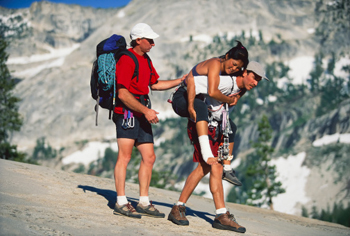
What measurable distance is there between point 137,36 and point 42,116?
612 feet

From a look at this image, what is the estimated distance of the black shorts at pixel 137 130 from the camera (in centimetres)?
675

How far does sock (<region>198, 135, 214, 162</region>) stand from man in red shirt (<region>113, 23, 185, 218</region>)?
27.1 inches

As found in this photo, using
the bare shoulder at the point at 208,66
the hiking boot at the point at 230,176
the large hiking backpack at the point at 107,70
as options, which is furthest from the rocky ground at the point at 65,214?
the bare shoulder at the point at 208,66

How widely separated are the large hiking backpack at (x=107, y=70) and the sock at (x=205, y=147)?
1332 millimetres

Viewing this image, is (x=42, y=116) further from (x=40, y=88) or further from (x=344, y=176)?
(x=344, y=176)

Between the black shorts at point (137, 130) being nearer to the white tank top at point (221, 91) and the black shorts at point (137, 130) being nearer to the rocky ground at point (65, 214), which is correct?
the white tank top at point (221, 91)

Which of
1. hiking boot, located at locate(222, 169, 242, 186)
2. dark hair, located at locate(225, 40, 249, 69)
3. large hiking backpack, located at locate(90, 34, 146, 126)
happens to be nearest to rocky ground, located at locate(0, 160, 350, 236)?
hiking boot, located at locate(222, 169, 242, 186)

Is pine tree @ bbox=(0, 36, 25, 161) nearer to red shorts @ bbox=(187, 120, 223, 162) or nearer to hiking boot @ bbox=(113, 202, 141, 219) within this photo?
hiking boot @ bbox=(113, 202, 141, 219)

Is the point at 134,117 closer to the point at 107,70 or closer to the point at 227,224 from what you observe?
the point at 107,70

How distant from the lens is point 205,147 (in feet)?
21.5

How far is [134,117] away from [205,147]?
3.70 ft

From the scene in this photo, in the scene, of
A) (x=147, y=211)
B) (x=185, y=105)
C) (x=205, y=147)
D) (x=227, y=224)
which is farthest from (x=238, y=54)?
(x=147, y=211)

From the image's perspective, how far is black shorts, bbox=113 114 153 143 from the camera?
6754mm

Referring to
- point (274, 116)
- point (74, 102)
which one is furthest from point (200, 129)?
point (74, 102)
